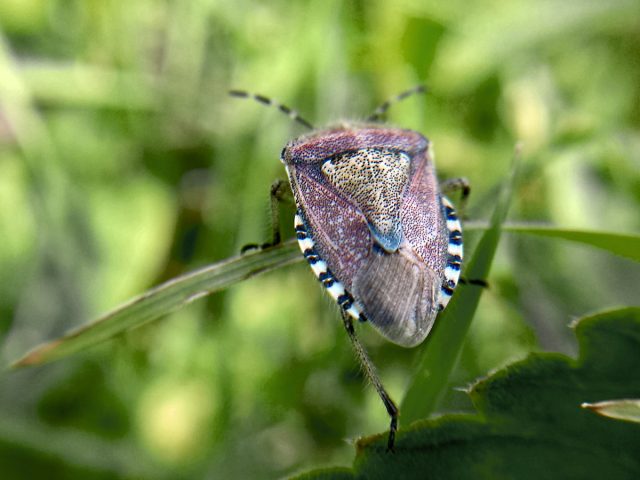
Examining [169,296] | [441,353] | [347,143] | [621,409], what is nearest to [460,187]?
[347,143]

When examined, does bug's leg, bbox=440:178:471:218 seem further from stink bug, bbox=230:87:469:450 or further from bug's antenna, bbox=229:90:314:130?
bug's antenna, bbox=229:90:314:130

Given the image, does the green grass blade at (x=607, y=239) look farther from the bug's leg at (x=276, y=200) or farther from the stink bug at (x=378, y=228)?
the bug's leg at (x=276, y=200)

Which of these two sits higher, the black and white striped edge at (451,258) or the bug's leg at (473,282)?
the black and white striped edge at (451,258)

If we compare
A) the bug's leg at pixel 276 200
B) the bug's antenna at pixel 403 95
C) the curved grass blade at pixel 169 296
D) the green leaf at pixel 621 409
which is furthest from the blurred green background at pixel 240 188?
the green leaf at pixel 621 409

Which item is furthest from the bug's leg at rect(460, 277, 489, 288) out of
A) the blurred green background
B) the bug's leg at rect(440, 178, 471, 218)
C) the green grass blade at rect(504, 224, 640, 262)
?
the blurred green background

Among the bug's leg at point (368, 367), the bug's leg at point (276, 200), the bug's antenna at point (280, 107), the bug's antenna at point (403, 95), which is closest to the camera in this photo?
the bug's leg at point (368, 367)

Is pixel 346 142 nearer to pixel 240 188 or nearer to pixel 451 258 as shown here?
pixel 451 258

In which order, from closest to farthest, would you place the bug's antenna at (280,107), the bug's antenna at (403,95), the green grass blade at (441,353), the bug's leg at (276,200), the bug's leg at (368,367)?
the bug's leg at (368,367)
the green grass blade at (441,353)
the bug's leg at (276,200)
the bug's antenna at (280,107)
the bug's antenna at (403,95)
